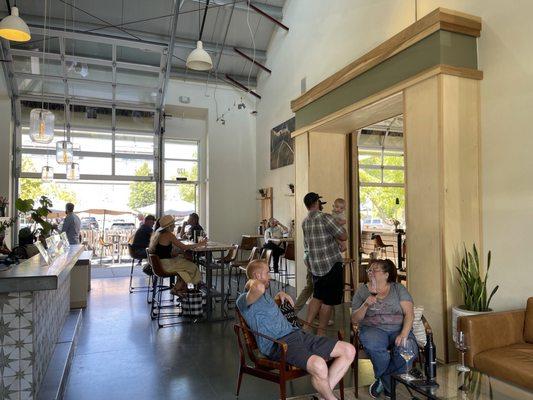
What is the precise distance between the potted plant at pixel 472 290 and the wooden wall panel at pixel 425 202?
0.57 ft

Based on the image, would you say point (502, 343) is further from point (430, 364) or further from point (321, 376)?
point (321, 376)

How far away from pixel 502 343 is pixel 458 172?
150 centimetres

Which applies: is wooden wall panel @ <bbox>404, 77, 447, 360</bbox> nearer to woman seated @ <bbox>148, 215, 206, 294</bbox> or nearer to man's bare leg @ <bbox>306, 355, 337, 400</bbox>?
man's bare leg @ <bbox>306, 355, 337, 400</bbox>

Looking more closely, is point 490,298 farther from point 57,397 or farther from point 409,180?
point 57,397

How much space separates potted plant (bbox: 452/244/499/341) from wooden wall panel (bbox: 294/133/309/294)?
114 inches

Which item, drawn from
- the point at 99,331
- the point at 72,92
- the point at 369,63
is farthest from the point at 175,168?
the point at 369,63

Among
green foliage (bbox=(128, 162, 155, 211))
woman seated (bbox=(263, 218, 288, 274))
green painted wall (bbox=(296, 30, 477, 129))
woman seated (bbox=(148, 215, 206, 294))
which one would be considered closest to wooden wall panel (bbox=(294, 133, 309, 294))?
green painted wall (bbox=(296, 30, 477, 129))

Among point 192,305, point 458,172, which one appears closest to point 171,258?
point 192,305

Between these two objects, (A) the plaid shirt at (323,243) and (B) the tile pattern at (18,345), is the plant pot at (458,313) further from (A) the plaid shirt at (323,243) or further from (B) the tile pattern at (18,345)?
(B) the tile pattern at (18,345)

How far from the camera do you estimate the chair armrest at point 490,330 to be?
2.96 meters

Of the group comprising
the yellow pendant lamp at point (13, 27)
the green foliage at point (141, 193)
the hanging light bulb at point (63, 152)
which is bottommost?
the green foliage at point (141, 193)

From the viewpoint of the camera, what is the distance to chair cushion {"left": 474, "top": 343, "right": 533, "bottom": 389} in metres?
2.56

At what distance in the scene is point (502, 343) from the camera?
304cm

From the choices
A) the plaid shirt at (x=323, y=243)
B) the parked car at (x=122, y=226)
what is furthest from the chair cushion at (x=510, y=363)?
the parked car at (x=122, y=226)
